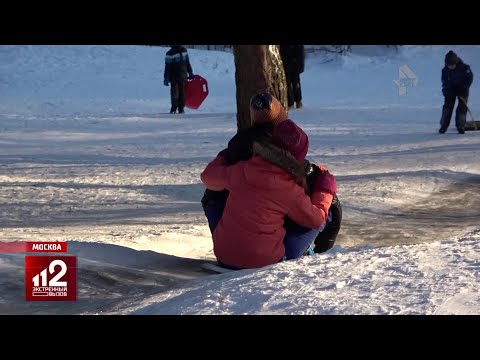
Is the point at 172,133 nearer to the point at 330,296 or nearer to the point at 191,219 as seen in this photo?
the point at 191,219

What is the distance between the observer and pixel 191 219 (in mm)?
9023

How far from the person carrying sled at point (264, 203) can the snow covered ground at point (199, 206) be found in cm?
31

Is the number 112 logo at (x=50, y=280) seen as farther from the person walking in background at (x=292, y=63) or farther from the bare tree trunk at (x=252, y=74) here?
the person walking in background at (x=292, y=63)

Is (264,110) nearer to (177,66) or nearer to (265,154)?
(265,154)

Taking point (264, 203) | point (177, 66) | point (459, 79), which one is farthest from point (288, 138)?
point (177, 66)

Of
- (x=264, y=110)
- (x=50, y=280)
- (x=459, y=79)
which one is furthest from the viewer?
(x=459, y=79)

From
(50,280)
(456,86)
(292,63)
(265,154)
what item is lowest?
(50,280)

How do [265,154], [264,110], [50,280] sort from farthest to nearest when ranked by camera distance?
[264,110] → [265,154] → [50,280]

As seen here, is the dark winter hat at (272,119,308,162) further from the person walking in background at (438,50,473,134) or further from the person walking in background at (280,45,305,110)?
the person walking in background at (280,45,305,110)

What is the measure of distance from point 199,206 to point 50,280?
4084mm

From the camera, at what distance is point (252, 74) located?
31.3 feet

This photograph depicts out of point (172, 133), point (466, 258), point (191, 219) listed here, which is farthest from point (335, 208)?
point (172, 133)

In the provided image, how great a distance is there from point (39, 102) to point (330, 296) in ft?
68.3

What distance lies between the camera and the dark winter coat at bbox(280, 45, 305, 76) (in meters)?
19.3
